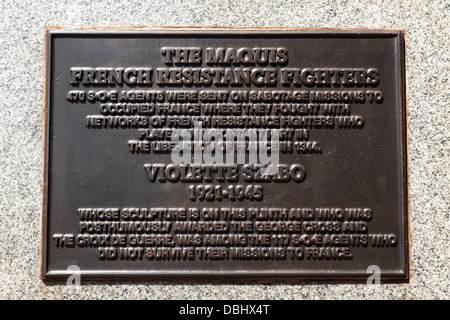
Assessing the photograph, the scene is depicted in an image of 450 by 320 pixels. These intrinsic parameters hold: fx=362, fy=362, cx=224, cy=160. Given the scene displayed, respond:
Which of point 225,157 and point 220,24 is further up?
point 220,24

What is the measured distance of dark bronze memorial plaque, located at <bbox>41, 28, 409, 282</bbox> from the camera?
191 centimetres

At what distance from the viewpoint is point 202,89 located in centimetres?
196

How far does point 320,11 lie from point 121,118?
124 centimetres

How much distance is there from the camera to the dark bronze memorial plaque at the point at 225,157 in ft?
6.25

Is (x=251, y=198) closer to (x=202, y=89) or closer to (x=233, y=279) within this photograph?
(x=233, y=279)

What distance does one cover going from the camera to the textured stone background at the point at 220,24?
1.94 meters

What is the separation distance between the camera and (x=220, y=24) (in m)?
2.00

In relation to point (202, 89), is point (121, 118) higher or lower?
lower

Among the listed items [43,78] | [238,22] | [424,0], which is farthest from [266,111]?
[43,78]

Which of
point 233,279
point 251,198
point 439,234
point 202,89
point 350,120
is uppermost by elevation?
point 202,89

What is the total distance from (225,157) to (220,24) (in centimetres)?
74

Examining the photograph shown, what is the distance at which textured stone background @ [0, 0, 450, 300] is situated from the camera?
194 cm

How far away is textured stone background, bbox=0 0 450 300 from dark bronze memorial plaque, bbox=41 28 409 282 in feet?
0.30

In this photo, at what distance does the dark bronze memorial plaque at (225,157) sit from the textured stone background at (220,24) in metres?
0.09
